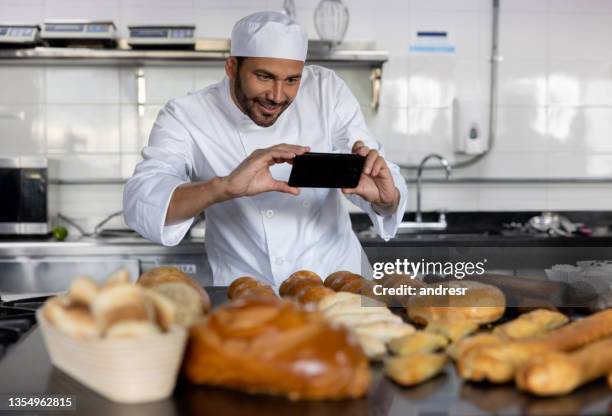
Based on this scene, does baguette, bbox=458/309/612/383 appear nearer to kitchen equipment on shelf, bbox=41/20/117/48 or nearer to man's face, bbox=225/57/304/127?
man's face, bbox=225/57/304/127

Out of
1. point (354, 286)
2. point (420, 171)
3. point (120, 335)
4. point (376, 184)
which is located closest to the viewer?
point (120, 335)

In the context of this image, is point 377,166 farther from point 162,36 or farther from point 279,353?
point 162,36

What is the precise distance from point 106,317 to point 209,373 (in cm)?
17

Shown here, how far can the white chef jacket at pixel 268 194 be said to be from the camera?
2.21 m

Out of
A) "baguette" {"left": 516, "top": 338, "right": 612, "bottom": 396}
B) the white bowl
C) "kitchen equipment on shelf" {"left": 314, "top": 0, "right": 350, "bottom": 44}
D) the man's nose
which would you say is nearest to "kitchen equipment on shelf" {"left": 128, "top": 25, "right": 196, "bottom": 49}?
"kitchen equipment on shelf" {"left": 314, "top": 0, "right": 350, "bottom": 44}

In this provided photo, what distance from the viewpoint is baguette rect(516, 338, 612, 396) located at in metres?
0.97

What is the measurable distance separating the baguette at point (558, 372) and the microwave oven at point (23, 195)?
3293mm

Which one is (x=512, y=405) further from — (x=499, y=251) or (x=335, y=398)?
(x=499, y=251)

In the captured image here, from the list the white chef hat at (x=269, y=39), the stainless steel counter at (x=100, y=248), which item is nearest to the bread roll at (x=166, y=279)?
the white chef hat at (x=269, y=39)

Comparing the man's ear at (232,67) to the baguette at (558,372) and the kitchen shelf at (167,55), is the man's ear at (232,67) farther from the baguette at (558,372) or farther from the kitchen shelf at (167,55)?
the kitchen shelf at (167,55)

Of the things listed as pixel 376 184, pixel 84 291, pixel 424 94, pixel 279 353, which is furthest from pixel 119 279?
pixel 424 94

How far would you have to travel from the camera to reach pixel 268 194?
88.6 inches

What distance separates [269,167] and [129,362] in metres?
1.27

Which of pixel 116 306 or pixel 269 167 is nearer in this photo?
pixel 116 306
